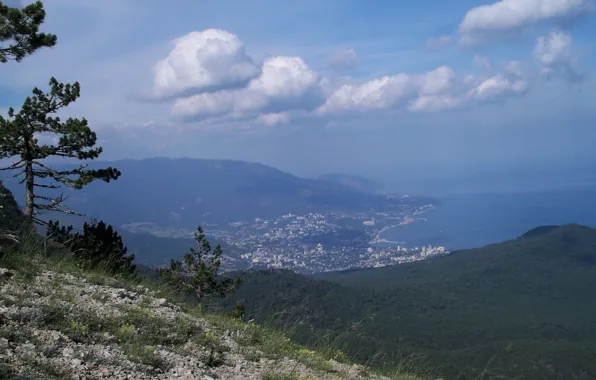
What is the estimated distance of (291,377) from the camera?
21.8ft

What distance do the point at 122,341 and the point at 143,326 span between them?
26.2 inches

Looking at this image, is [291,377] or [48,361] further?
[291,377]

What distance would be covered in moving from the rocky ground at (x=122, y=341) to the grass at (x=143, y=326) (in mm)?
17

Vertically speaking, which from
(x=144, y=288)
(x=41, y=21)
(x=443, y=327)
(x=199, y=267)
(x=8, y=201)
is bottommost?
(x=443, y=327)

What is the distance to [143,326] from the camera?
7203 millimetres

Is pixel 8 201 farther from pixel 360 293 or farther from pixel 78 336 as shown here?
pixel 360 293

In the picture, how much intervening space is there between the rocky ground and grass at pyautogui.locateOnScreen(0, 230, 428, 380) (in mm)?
17

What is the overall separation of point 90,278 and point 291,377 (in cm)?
475

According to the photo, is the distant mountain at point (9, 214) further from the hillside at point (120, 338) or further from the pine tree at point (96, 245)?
the hillside at point (120, 338)

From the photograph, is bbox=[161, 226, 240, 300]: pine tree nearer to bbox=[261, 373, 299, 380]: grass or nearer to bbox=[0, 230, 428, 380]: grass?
bbox=[0, 230, 428, 380]: grass

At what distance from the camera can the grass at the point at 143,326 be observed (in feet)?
21.0

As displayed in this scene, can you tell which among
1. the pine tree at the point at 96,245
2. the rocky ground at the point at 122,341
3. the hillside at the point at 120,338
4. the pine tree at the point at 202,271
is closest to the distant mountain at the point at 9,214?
the pine tree at the point at 96,245

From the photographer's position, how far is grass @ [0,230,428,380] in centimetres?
639

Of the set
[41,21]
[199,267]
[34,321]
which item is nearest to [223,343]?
[34,321]
